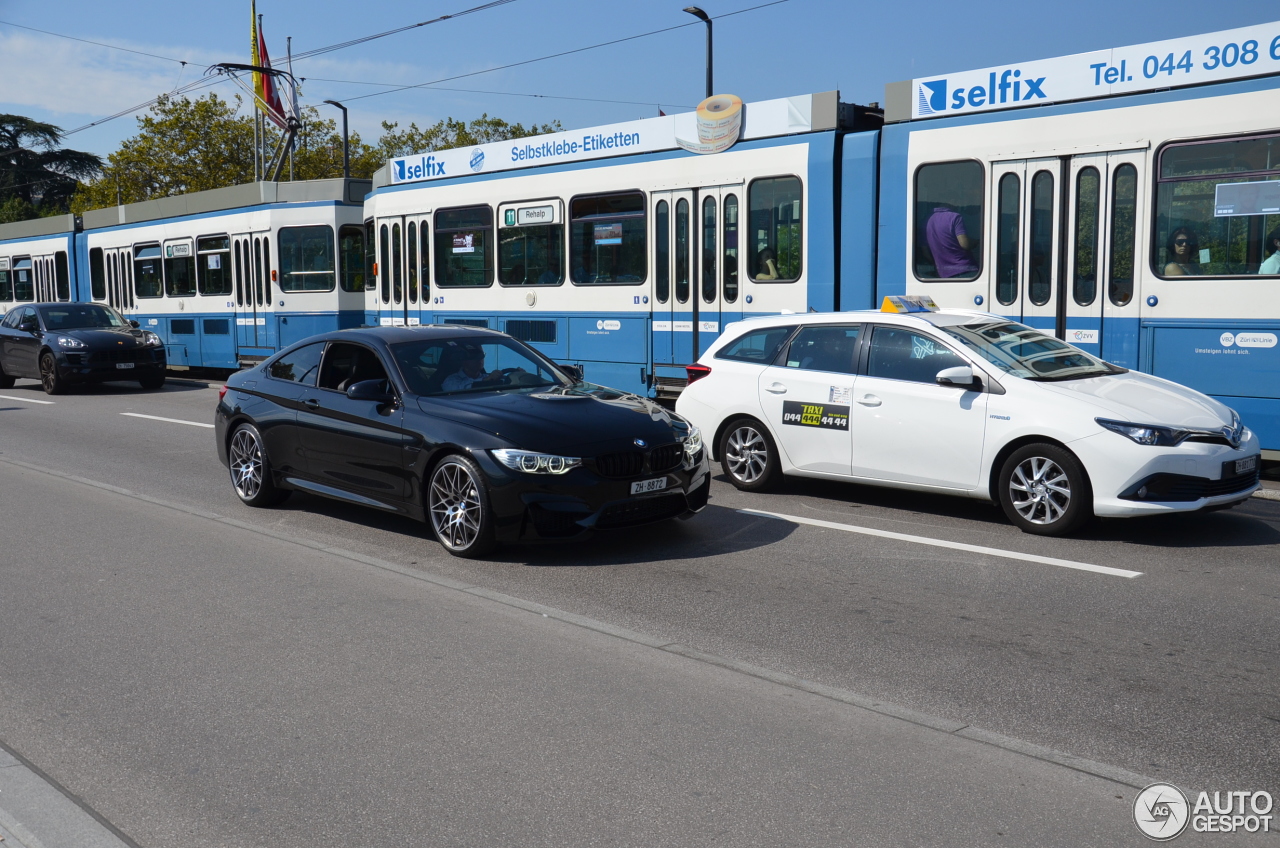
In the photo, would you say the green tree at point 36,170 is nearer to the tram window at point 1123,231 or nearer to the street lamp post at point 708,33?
the street lamp post at point 708,33

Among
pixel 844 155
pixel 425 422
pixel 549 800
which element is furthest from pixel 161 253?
pixel 549 800

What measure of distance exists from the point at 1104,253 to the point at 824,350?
3.07 m

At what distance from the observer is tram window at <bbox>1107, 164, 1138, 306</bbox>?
10.3 m

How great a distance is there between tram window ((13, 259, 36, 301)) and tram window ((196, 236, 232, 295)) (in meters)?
10.7

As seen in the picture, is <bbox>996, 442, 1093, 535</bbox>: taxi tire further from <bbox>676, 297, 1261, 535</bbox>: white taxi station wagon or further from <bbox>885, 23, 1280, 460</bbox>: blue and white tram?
<bbox>885, 23, 1280, 460</bbox>: blue and white tram

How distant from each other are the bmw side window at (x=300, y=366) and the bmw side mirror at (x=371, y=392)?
98cm

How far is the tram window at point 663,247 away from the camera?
45.6 ft

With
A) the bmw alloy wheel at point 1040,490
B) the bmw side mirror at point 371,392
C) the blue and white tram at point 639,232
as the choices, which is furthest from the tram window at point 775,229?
the bmw side mirror at point 371,392

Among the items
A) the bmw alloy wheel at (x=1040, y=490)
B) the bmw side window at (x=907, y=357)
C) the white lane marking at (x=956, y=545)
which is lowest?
the white lane marking at (x=956, y=545)

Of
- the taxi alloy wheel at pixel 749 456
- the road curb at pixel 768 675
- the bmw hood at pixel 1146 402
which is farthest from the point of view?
the taxi alloy wheel at pixel 749 456

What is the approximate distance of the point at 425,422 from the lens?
7.76 m

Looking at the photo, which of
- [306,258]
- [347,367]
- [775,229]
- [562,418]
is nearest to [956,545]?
[562,418]

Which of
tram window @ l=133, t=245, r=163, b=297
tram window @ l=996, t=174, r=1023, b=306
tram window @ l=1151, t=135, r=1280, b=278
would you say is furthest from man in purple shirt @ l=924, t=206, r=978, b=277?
tram window @ l=133, t=245, r=163, b=297

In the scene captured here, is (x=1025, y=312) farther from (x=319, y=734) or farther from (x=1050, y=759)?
(x=319, y=734)
